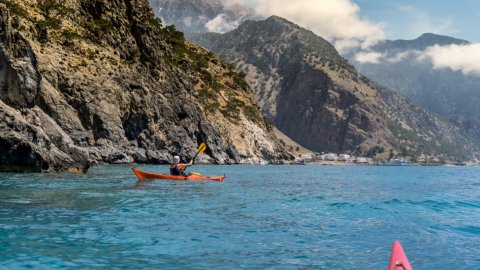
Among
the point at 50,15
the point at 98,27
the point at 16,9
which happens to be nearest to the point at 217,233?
the point at 16,9

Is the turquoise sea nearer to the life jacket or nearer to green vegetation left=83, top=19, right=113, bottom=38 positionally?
the life jacket

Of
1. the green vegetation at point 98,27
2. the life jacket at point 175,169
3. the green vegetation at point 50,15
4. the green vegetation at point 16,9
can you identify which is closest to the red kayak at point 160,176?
the life jacket at point 175,169

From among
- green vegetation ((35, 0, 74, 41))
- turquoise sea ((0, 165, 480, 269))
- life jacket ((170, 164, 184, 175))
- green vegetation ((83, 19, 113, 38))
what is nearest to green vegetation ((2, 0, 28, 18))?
green vegetation ((35, 0, 74, 41))

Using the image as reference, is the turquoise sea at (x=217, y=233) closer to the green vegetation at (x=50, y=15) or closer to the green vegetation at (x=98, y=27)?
the green vegetation at (x=50, y=15)

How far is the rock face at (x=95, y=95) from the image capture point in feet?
132

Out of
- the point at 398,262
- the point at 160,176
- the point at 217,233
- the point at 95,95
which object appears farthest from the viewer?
the point at 95,95

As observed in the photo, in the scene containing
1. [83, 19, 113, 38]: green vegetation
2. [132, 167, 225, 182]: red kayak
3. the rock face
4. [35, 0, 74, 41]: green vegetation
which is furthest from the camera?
[83, 19, 113, 38]: green vegetation

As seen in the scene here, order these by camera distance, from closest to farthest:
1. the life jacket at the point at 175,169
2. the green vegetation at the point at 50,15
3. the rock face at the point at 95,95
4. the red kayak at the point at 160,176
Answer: the red kayak at the point at 160,176
the life jacket at the point at 175,169
the rock face at the point at 95,95
the green vegetation at the point at 50,15

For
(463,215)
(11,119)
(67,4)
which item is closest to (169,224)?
(463,215)

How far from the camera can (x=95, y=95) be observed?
221 feet

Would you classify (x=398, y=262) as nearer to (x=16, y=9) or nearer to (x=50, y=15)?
(x=16, y=9)

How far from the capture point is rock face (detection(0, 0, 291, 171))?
40.3 metres

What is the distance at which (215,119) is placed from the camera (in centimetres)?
11062

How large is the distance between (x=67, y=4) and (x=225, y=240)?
76.6 meters
